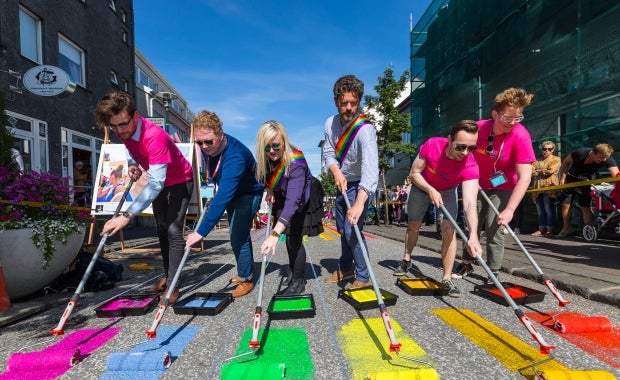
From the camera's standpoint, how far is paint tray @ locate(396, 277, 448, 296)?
11.4ft

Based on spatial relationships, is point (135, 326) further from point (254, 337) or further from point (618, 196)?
point (618, 196)

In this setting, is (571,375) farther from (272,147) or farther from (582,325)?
(272,147)

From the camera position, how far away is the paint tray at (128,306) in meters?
3.02

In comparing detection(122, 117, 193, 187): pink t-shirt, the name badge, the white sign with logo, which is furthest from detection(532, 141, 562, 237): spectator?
the white sign with logo

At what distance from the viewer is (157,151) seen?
10.4 ft

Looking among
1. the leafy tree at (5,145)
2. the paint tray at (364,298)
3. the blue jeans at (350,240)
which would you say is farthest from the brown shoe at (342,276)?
the leafy tree at (5,145)

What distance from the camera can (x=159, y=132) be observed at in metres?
3.31

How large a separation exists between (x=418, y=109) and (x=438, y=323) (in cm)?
1611

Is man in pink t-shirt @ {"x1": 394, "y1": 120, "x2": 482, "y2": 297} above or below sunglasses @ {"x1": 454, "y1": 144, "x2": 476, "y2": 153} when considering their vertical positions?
below

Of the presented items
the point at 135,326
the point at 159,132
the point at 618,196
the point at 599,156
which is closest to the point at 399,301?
the point at 135,326

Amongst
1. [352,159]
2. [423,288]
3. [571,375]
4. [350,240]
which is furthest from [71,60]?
[571,375]

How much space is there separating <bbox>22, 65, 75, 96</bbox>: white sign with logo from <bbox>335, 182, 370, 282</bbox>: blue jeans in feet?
27.8

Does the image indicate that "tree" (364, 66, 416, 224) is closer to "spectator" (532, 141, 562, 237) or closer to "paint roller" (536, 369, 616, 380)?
"spectator" (532, 141, 562, 237)

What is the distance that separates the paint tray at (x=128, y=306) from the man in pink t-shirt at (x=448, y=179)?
273 cm
